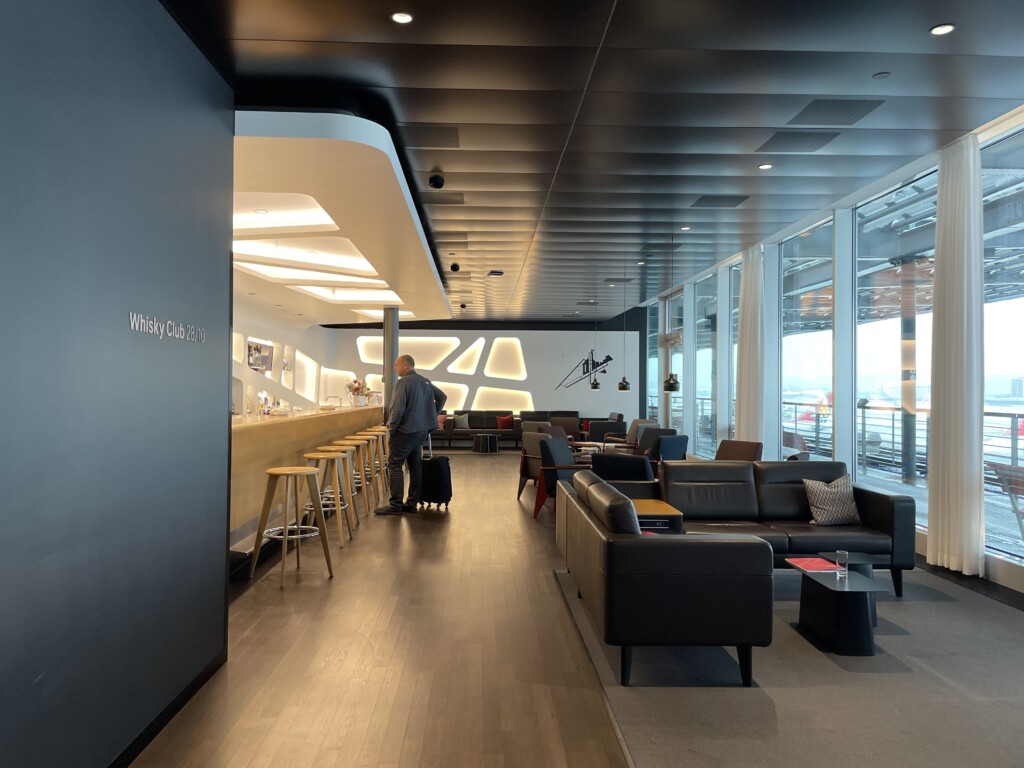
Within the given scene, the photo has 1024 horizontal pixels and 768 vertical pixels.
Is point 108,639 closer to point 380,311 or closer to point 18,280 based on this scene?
point 18,280

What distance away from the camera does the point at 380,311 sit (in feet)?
42.4

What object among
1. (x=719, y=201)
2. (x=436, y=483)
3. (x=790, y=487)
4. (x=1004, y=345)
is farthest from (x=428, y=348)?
(x=1004, y=345)

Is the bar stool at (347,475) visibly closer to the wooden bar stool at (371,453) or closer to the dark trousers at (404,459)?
the dark trousers at (404,459)

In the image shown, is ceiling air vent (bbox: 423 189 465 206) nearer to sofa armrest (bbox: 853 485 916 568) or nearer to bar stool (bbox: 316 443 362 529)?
bar stool (bbox: 316 443 362 529)

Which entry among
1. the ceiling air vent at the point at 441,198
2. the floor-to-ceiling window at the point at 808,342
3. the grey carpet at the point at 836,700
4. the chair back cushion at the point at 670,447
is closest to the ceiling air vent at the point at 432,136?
the ceiling air vent at the point at 441,198

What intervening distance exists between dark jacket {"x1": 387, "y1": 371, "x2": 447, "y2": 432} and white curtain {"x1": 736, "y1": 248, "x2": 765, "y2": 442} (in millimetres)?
4108

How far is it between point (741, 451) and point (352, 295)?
6487 millimetres

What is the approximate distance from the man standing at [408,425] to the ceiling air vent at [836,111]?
446 centimetres

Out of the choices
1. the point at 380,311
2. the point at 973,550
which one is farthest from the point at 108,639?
the point at 380,311

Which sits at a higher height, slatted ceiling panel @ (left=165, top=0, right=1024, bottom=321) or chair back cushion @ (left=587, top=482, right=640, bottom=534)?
slatted ceiling panel @ (left=165, top=0, right=1024, bottom=321)

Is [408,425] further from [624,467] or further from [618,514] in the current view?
[618,514]

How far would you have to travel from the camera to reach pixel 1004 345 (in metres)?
4.94

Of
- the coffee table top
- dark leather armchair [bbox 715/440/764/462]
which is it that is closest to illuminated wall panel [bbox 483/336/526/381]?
dark leather armchair [bbox 715/440/764/462]

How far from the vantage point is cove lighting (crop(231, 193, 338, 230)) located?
610cm
